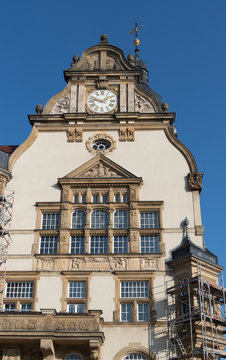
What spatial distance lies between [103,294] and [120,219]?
4.06 meters

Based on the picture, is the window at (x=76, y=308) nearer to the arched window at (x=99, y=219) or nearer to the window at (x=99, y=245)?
the window at (x=99, y=245)

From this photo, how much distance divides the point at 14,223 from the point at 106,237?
4.58 meters

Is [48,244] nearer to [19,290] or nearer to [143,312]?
[19,290]

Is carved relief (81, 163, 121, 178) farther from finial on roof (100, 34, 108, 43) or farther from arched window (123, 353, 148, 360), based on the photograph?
arched window (123, 353, 148, 360)

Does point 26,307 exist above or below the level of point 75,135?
below

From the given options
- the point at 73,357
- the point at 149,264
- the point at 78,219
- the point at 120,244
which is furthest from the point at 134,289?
the point at 78,219

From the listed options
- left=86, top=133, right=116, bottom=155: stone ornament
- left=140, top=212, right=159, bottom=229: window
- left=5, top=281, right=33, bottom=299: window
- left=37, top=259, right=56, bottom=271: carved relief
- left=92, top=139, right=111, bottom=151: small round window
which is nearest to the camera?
left=5, top=281, right=33, bottom=299: window

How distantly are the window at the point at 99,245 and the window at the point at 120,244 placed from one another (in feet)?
1.57

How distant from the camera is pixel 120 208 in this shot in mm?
29094

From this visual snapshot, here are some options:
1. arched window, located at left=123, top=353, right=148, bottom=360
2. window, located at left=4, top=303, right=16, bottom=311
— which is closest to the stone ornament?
window, located at left=4, top=303, right=16, bottom=311

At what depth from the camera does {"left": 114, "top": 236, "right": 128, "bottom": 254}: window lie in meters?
27.9

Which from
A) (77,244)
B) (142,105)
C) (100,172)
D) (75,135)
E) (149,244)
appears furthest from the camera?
(142,105)

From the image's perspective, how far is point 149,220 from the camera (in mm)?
28734

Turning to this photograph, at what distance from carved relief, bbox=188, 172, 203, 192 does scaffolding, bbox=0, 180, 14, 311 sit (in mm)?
8932
